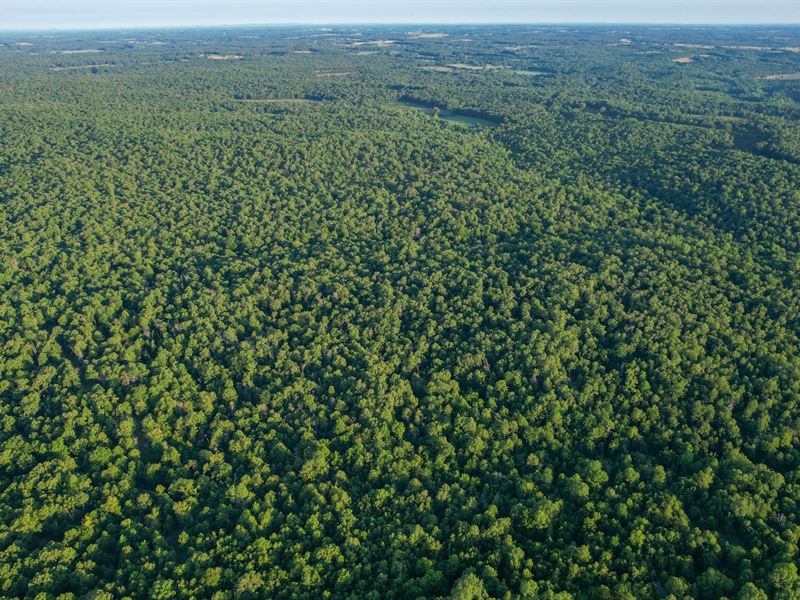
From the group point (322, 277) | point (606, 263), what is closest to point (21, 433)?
point (322, 277)

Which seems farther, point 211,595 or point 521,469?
point 521,469

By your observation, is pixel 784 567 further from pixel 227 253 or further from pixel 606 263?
pixel 227 253

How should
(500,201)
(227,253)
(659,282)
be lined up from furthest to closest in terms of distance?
(500,201) → (227,253) → (659,282)

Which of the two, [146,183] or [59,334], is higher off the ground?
[146,183]

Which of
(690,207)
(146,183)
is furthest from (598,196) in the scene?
(146,183)

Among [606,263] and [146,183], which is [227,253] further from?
[606,263]

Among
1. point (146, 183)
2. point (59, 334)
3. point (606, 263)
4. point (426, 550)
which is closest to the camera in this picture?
point (426, 550)

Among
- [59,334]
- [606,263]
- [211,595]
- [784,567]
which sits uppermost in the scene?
[606,263]
